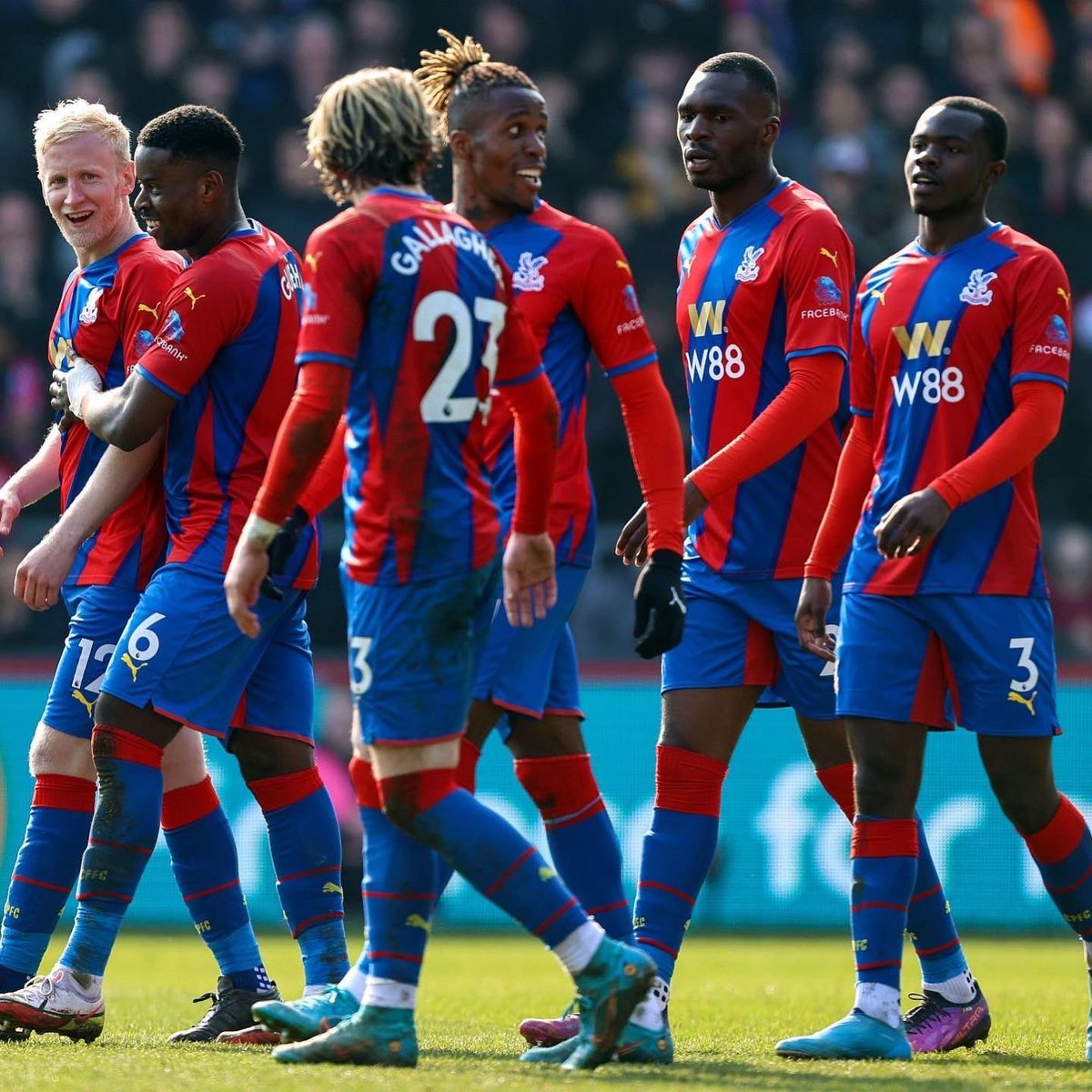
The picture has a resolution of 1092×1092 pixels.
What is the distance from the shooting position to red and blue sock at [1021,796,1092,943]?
5488 mm

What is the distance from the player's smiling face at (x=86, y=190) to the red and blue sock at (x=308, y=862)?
64.5 inches

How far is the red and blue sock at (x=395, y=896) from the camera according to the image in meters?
4.57

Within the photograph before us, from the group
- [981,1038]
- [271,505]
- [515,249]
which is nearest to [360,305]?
[271,505]

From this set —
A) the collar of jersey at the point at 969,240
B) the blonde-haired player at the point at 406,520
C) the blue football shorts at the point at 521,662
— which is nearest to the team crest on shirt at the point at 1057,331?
the collar of jersey at the point at 969,240

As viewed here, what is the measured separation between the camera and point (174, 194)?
557cm

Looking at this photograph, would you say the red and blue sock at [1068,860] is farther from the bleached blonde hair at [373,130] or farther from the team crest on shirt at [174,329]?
the team crest on shirt at [174,329]

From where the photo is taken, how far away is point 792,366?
5.54 m

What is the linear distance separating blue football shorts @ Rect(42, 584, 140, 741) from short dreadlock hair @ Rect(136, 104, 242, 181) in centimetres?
122

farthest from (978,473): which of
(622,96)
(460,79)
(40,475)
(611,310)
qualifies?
(622,96)

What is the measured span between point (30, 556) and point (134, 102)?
10.0 meters

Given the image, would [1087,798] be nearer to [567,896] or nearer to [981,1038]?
[981,1038]

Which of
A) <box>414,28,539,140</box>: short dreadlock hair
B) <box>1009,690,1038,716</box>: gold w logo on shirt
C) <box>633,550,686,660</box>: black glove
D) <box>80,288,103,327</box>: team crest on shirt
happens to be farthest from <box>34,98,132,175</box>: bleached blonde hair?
<box>1009,690,1038,716</box>: gold w logo on shirt

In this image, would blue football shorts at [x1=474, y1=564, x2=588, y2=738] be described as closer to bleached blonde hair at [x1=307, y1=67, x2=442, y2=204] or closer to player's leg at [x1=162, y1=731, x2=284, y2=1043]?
bleached blonde hair at [x1=307, y1=67, x2=442, y2=204]

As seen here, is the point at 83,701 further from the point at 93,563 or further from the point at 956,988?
the point at 956,988
